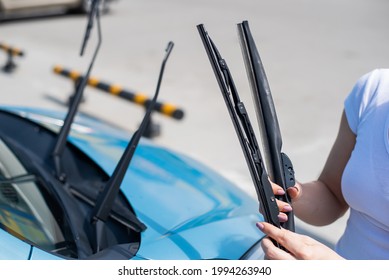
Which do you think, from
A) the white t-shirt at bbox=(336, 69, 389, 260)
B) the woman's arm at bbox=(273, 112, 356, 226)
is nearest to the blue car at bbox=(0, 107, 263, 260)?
the woman's arm at bbox=(273, 112, 356, 226)

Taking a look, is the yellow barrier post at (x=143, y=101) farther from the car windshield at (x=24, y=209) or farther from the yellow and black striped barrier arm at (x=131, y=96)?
the car windshield at (x=24, y=209)

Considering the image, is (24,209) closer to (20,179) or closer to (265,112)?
(20,179)

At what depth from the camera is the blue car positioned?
6.24 ft

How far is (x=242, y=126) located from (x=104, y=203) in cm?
75

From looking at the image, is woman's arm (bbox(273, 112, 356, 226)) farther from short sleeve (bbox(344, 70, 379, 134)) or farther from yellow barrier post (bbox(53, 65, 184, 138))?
yellow barrier post (bbox(53, 65, 184, 138))

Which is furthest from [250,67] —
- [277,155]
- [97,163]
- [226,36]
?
[226,36]

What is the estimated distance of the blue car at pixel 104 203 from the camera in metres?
1.90

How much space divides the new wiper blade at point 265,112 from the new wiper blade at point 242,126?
0.05 meters

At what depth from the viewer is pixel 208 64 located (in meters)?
8.06

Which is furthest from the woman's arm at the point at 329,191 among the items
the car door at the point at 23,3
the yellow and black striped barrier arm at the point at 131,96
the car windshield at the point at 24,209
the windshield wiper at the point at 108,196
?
the car door at the point at 23,3

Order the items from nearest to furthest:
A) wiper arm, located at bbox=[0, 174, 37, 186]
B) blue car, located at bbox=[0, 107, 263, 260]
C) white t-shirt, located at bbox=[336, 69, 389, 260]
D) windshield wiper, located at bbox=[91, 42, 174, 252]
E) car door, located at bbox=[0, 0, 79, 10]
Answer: white t-shirt, located at bbox=[336, 69, 389, 260], blue car, located at bbox=[0, 107, 263, 260], windshield wiper, located at bbox=[91, 42, 174, 252], wiper arm, located at bbox=[0, 174, 37, 186], car door, located at bbox=[0, 0, 79, 10]

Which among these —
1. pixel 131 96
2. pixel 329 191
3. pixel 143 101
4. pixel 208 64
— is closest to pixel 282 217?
pixel 329 191

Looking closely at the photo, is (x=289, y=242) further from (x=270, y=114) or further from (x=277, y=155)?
(x=270, y=114)

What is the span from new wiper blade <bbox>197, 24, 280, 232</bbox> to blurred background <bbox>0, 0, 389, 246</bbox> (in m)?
2.36
